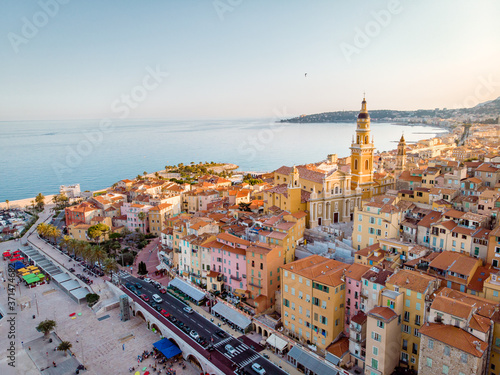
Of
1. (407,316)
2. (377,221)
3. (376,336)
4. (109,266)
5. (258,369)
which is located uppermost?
(377,221)

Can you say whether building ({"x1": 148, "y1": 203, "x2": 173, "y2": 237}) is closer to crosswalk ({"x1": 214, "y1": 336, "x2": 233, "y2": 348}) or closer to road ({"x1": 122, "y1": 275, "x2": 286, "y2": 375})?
road ({"x1": 122, "y1": 275, "x2": 286, "y2": 375})

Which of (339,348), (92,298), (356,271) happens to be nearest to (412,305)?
(356,271)

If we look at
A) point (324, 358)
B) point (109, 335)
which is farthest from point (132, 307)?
point (324, 358)

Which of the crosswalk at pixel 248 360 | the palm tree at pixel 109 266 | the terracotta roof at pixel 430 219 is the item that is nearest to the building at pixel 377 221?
the terracotta roof at pixel 430 219

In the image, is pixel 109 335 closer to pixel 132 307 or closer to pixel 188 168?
pixel 132 307

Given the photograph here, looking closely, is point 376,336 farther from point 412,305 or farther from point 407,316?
point 412,305

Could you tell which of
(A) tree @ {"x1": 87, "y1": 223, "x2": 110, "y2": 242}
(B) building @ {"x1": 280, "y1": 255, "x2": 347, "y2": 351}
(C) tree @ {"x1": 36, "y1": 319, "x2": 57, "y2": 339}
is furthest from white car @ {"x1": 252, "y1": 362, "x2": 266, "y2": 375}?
(A) tree @ {"x1": 87, "y1": 223, "x2": 110, "y2": 242}

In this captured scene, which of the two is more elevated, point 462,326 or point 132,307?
point 462,326
